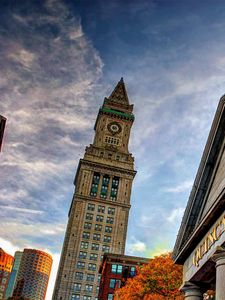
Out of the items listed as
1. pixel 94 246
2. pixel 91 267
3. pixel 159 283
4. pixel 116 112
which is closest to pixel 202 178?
pixel 159 283

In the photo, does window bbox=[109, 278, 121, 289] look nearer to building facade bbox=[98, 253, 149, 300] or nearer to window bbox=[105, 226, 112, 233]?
building facade bbox=[98, 253, 149, 300]

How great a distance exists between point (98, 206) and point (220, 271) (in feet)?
365

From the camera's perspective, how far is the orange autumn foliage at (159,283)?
129 feet

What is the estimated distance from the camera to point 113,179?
436ft

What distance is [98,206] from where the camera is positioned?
12375 cm

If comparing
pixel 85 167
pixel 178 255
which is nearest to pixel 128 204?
pixel 85 167

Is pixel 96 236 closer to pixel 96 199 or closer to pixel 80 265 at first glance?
pixel 80 265

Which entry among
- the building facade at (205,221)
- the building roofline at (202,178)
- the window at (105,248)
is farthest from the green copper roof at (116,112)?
the building roofline at (202,178)

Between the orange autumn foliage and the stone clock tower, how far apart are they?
6745cm

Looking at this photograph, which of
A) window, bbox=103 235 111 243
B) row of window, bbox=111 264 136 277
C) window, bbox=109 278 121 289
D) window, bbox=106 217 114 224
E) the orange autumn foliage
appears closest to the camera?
the orange autumn foliage

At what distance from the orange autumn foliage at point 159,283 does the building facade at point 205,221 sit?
2102 centimetres

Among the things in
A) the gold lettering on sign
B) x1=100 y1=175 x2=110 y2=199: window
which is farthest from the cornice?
the gold lettering on sign

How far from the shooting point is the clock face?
474ft

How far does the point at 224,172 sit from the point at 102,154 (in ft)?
396
